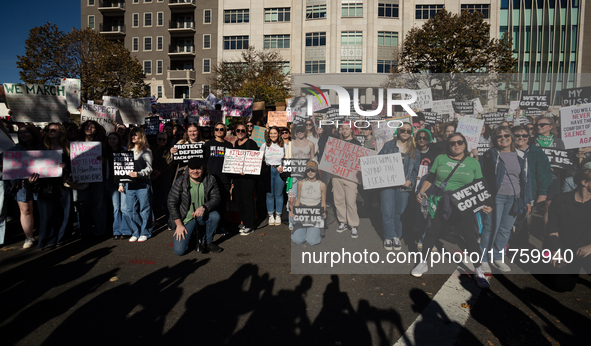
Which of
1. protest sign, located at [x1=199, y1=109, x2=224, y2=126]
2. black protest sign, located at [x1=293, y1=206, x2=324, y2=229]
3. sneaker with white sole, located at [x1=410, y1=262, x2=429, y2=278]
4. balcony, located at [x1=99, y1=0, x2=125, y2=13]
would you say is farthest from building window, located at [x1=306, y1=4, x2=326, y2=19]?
sneaker with white sole, located at [x1=410, y1=262, x2=429, y2=278]

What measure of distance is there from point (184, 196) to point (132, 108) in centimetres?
675

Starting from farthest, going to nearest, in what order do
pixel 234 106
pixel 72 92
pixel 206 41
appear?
pixel 206 41 < pixel 234 106 < pixel 72 92

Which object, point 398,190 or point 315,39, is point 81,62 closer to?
point 315,39

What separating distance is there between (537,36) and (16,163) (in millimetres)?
51753

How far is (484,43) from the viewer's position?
85.3 ft

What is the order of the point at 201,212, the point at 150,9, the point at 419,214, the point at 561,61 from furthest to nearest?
the point at 150,9 < the point at 561,61 < the point at 201,212 < the point at 419,214

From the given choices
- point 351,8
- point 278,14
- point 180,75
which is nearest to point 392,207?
point 351,8

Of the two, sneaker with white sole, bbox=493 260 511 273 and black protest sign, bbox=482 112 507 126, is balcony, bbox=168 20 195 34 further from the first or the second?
sneaker with white sole, bbox=493 260 511 273

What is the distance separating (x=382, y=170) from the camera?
4840mm

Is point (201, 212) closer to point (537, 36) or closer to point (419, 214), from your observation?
point (419, 214)

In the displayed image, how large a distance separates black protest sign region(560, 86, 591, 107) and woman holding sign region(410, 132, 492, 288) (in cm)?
541

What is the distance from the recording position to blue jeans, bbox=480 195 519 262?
447 centimetres

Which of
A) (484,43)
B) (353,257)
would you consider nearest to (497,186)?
(353,257)

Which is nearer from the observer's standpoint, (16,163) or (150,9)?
(16,163)
